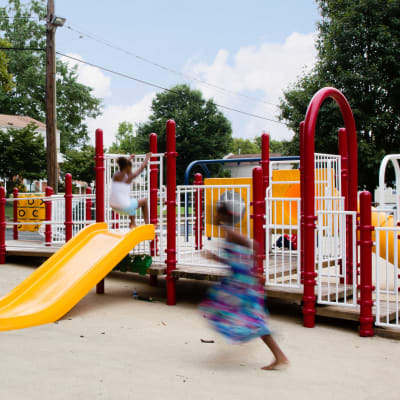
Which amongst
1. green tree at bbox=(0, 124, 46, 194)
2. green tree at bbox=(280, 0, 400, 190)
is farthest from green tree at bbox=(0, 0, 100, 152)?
green tree at bbox=(280, 0, 400, 190)

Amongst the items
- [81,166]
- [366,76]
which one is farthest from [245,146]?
[366,76]

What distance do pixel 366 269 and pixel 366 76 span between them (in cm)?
1819

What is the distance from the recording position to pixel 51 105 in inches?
643

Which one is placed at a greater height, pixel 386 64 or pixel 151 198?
pixel 386 64

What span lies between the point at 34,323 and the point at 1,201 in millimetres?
5791

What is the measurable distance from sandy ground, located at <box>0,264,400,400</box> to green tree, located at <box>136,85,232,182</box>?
44115mm

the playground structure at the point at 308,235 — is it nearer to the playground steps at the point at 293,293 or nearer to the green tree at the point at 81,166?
the playground steps at the point at 293,293

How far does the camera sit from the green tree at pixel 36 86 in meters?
51.2

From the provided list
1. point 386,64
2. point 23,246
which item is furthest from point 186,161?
point 23,246

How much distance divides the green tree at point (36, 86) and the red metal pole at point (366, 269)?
49361 mm

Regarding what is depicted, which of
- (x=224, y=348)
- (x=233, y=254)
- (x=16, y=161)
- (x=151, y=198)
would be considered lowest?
(x=224, y=348)

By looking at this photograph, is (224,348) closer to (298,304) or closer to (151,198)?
(298,304)

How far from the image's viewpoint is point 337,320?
6.88 m

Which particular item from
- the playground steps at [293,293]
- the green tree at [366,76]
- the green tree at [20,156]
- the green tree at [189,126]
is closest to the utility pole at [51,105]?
the playground steps at [293,293]
